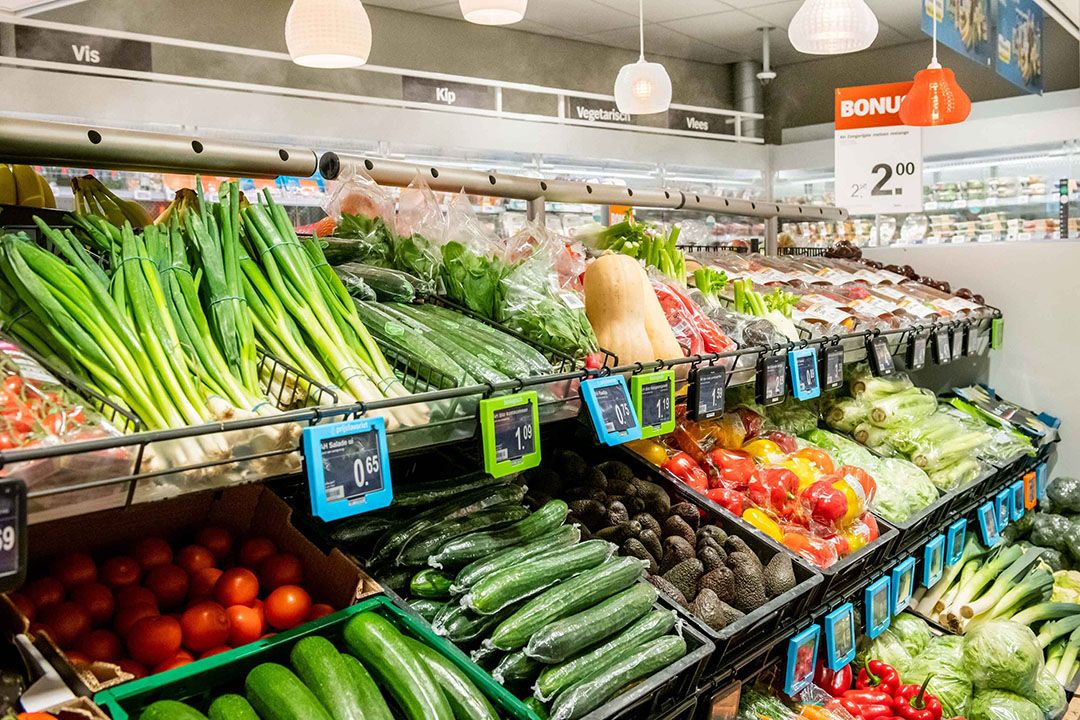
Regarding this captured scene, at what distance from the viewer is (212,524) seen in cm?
161

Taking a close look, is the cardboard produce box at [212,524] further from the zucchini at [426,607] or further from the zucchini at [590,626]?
the zucchini at [590,626]

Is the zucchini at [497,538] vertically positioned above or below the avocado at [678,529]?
above

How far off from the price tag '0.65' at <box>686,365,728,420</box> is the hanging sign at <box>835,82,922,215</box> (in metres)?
4.97

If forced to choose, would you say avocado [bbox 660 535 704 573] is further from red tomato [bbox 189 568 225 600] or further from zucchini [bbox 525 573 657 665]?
red tomato [bbox 189 568 225 600]

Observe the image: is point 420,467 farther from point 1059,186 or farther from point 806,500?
point 1059,186

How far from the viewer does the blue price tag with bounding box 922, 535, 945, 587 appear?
281 centimetres

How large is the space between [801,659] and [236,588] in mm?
1271

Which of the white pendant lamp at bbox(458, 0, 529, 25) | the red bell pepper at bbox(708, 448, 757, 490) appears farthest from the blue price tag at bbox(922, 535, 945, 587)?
the white pendant lamp at bbox(458, 0, 529, 25)

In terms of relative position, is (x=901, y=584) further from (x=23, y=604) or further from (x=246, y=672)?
(x=23, y=604)

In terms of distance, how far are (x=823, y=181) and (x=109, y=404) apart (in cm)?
971

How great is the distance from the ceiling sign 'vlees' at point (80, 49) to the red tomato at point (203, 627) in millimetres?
4850

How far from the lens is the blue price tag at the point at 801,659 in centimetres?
198

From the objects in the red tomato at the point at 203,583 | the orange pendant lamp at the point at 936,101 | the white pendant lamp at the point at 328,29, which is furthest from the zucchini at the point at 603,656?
the orange pendant lamp at the point at 936,101

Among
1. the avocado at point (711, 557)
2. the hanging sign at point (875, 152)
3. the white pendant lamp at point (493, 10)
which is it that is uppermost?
the white pendant lamp at point (493, 10)
